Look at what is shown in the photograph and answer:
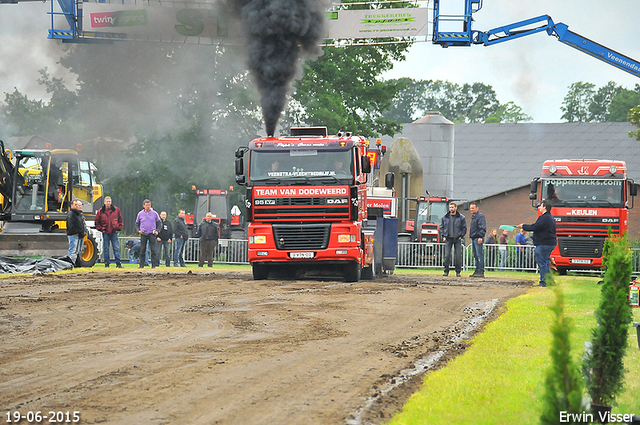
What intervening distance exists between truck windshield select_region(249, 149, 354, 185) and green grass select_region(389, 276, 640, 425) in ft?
27.9

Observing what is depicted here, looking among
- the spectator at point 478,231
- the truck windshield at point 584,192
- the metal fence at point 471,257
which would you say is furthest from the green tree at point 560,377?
the metal fence at point 471,257

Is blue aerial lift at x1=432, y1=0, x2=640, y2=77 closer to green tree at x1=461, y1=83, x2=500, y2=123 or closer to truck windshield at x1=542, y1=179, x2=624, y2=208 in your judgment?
truck windshield at x1=542, y1=179, x2=624, y2=208

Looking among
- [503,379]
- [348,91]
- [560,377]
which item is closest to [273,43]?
[503,379]

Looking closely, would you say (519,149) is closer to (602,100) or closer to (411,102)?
(602,100)

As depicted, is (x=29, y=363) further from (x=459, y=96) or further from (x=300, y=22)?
(x=459, y=96)

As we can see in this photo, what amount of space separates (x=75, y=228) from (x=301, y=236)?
19.7 feet

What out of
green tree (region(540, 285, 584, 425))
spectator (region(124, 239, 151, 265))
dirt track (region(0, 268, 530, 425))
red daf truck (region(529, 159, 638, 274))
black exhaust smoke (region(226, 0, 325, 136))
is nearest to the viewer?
green tree (region(540, 285, 584, 425))

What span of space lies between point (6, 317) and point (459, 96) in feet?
352

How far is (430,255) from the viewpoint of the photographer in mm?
29047

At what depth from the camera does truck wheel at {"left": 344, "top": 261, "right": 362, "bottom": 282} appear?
18.3 metres

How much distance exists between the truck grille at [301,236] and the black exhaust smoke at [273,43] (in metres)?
5.21

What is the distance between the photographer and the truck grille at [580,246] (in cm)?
2362

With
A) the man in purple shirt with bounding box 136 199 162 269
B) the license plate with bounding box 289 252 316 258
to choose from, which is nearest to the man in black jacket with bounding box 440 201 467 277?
the license plate with bounding box 289 252 316 258

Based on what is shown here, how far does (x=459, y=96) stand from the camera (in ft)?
372
